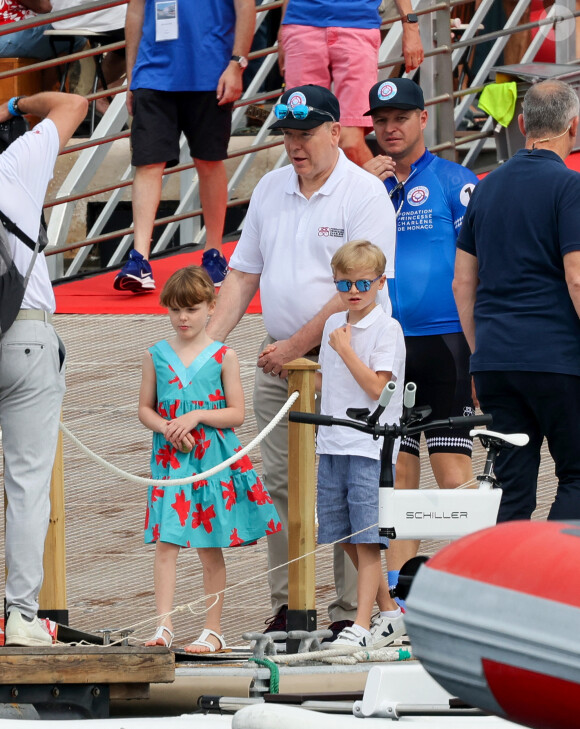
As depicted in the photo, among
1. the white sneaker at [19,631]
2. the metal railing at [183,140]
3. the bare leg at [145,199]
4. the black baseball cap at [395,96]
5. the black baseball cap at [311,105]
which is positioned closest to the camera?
the white sneaker at [19,631]

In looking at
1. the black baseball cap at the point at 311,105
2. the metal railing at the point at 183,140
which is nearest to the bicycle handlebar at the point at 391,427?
the black baseball cap at the point at 311,105

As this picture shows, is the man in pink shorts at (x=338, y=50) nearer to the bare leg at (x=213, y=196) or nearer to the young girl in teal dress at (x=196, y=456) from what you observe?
the bare leg at (x=213, y=196)

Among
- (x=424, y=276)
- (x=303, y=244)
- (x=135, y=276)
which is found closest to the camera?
(x=303, y=244)

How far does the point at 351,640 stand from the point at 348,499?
524 millimetres

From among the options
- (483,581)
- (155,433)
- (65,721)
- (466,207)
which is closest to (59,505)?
(155,433)

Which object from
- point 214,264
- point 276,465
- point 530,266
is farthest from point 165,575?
point 214,264

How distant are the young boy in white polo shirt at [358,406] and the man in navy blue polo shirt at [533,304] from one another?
0.40m

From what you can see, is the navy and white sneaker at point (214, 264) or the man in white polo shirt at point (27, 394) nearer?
the man in white polo shirt at point (27, 394)

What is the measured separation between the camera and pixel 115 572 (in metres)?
7.88

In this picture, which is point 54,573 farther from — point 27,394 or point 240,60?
point 240,60

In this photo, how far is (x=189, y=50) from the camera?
9.91 meters

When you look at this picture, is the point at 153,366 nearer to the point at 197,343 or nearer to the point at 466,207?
the point at 197,343

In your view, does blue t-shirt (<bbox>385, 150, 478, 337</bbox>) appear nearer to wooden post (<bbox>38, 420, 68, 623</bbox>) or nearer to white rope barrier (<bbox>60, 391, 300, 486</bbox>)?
white rope barrier (<bbox>60, 391, 300, 486</bbox>)

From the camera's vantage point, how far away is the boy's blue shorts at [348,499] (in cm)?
650
